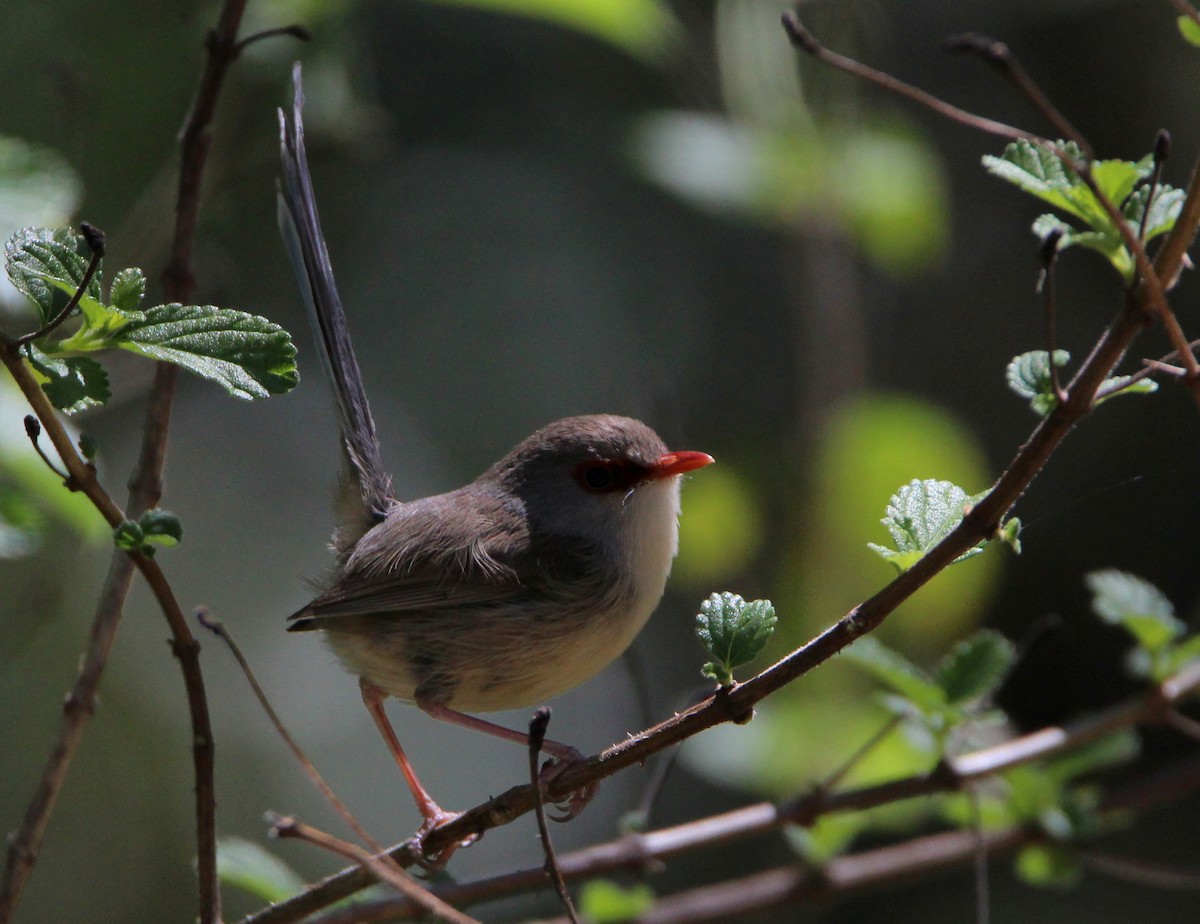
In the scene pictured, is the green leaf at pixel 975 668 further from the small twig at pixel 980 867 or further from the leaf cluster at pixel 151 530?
the leaf cluster at pixel 151 530

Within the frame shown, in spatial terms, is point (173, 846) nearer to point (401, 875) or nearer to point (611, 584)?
point (611, 584)

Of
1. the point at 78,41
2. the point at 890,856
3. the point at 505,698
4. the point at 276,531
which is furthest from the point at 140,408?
the point at 890,856

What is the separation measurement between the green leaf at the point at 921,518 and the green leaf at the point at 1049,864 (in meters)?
1.62

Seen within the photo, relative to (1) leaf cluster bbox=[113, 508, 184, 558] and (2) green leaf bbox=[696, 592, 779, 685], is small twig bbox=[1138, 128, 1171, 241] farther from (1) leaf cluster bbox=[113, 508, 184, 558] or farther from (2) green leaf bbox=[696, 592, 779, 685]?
(1) leaf cluster bbox=[113, 508, 184, 558]

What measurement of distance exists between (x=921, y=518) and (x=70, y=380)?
137 centimetres

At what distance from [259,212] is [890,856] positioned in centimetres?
553

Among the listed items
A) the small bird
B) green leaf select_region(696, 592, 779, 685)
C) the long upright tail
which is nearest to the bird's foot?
the small bird

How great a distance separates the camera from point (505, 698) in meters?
3.57

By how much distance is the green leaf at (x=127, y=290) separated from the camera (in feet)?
6.62

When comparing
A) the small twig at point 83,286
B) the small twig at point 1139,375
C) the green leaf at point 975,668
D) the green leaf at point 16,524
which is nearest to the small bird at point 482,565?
the green leaf at point 16,524

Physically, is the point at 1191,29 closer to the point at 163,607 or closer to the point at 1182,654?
the point at 1182,654

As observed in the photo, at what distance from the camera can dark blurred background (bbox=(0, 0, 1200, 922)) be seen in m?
4.38

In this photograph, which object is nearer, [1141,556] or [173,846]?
[1141,556]

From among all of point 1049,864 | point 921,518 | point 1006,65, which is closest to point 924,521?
point 921,518
